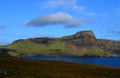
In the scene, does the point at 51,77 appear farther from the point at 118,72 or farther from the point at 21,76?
the point at 118,72

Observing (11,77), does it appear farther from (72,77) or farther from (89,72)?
(89,72)

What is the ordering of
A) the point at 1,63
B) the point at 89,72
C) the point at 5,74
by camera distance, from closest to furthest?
1. the point at 5,74
2. the point at 89,72
3. the point at 1,63

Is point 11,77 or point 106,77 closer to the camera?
point 11,77

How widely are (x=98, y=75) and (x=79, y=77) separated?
7.53m

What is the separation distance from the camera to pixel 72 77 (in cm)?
5169

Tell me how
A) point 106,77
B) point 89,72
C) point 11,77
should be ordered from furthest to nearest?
point 89,72 → point 106,77 → point 11,77

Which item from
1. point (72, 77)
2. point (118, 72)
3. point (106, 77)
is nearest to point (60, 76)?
point (72, 77)

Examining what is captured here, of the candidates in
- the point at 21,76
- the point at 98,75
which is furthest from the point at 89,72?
the point at 21,76

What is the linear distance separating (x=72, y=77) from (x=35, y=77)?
7099 millimetres

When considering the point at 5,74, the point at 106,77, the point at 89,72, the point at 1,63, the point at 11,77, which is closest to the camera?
the point at 11,77

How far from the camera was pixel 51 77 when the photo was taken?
4975cm

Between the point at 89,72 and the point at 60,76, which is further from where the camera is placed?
the point at 89,72

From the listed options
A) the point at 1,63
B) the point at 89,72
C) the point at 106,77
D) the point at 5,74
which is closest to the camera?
the point at 5,74

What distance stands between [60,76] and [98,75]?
10.4 m
